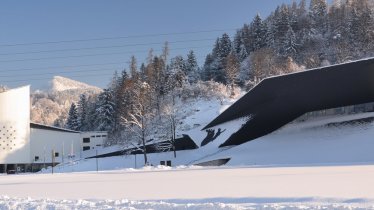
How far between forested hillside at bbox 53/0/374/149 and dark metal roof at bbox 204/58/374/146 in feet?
60.9

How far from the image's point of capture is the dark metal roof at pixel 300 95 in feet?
111

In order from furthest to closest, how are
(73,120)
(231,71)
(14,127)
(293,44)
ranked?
(293,44) → (73,120) → (231,71) → (14,127)

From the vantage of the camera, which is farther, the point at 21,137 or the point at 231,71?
the point at 231,71

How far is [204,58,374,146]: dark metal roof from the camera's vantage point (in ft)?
111

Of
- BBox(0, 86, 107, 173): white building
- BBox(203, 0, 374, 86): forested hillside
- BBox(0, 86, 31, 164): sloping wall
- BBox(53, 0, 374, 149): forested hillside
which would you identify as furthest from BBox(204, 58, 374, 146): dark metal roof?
BBox(203, 0, 374, 86): forested hillside

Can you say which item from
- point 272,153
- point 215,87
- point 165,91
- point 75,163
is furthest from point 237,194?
point 165,91

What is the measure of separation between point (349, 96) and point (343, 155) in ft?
18.5

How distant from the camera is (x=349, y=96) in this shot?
35.3 meters

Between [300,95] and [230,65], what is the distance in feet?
149

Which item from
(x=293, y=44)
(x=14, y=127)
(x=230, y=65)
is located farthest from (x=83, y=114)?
(x=293, y=44)

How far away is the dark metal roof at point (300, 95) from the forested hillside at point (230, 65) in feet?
60.9

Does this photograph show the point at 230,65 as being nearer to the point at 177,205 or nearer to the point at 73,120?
the point at 73,120

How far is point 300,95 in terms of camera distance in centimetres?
3678

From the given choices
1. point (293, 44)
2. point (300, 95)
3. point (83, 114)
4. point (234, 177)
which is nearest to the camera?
point (234, 177)
